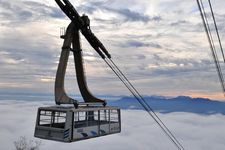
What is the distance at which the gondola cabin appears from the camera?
22953mm

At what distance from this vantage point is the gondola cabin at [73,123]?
23.0 m

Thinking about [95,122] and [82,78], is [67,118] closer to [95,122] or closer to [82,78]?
[95,122]

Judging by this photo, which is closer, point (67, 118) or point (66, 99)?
point (67, 118)

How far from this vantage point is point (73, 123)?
22938 millimetres

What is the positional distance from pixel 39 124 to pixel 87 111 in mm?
4210

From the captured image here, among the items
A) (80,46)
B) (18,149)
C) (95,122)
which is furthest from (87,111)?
(18,149)

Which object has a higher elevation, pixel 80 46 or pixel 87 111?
pixel 80 46

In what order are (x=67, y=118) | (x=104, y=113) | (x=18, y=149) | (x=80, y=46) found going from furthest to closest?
1. (x=18, y=149)
2. (x=80, y=46)
3. (x=104, y=113)
4. (x=67, y=118)

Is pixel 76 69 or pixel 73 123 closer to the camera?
pixel 73 123

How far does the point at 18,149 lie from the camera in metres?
83.1

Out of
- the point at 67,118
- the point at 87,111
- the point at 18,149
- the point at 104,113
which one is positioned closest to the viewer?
the point at 67,118

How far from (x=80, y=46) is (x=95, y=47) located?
1948 millimetres

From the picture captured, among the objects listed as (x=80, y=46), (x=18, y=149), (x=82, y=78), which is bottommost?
(x=18, y=149)

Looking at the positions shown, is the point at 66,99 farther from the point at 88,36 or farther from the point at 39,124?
the point at 88,36
